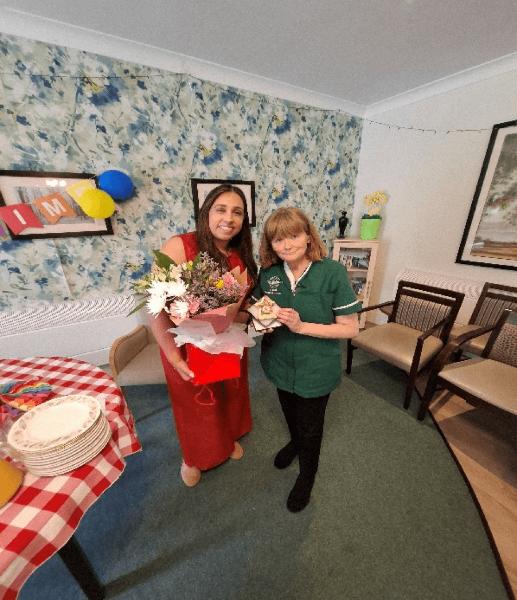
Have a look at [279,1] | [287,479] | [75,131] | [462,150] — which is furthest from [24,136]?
[462,150]

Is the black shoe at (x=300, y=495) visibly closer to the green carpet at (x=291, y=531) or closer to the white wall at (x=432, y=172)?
the green carpet at (x=291, y=531)

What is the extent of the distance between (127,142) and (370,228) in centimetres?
308

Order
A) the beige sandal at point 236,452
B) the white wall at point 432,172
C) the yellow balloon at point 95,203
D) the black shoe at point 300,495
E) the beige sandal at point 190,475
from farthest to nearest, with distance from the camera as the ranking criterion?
the white wall at point 432,172
the yellow balloon at point 95,203
the beige sandal at point 236,452
the beige sandal at point 190,475
the black shoe at point 300,495

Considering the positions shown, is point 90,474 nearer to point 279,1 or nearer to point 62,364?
point 62,364

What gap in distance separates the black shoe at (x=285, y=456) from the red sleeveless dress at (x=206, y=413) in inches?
13.5

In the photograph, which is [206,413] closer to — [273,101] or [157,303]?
[157,303]

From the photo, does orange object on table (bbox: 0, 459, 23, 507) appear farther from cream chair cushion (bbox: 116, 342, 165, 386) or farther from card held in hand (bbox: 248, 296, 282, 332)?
cream chair cushion (bbox: 116, 342, 165, 386)

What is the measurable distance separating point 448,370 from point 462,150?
2.45m

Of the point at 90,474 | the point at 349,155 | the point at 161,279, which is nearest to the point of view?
the point at 90,474

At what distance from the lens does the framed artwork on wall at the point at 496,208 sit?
237cm

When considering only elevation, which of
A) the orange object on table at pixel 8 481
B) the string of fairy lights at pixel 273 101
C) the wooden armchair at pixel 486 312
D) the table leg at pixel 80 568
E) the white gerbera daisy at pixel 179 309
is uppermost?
the string of fairy lights at pixel 273 101

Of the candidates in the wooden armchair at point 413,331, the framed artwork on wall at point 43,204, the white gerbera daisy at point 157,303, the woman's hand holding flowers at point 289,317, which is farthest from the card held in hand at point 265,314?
the framed artwork on wall at point 43,204

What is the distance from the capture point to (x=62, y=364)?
1.39 metres

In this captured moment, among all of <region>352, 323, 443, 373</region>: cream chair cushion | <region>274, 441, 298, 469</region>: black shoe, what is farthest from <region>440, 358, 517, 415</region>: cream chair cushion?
<region>274, 441, 298, 469</region>: black shoe
